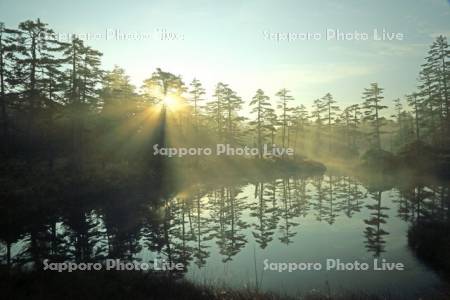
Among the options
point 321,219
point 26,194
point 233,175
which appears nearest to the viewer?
point 321,219

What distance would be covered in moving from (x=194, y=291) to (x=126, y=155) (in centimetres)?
2749

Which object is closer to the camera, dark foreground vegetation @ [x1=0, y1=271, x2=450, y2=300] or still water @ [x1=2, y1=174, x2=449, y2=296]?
dark foreground vegetation @ [x1=0, y1=271, x2=450, y2=300]

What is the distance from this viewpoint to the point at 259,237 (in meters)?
16.3

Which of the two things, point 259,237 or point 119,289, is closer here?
point 119,289

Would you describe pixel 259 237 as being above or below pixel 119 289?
below

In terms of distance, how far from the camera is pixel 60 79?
32156 millimetres

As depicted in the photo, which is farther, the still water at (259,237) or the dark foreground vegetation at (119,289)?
the still water at (259,237)

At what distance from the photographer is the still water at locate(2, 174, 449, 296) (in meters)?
10.9

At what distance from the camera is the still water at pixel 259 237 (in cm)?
1091

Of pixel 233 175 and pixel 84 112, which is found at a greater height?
pixel 84 112

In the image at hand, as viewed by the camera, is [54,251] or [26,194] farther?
[26,194]

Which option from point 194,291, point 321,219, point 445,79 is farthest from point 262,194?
point 445,79

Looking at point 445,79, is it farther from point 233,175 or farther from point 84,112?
point 84,112

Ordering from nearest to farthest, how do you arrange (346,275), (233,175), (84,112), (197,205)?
(346,275) → (197,205) → (84,112) → (233,175)
